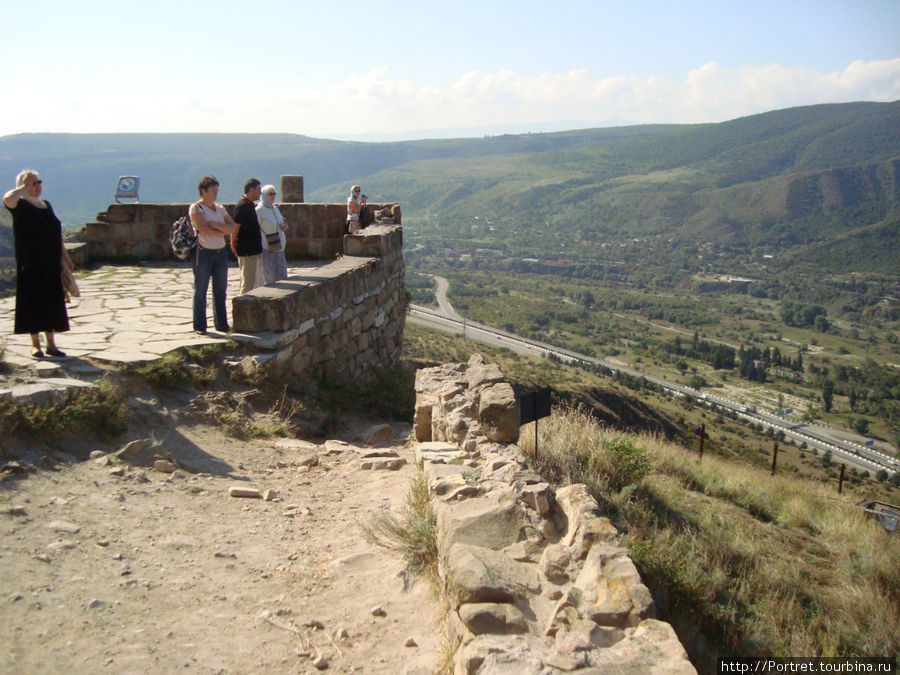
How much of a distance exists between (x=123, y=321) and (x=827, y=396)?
53.4 m

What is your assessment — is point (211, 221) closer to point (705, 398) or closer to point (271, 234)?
point (271, 234)

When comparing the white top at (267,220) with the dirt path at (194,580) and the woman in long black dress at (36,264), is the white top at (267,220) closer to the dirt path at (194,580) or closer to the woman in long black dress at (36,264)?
the woman in long black dress at (36,264)

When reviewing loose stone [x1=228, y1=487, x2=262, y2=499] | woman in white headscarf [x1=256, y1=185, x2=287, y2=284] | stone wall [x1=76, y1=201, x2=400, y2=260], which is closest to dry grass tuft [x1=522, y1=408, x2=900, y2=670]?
loose stone [x1=228, y1=487, x2=262, y2=499]

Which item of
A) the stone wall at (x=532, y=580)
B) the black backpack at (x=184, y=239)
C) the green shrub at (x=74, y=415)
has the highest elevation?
the black backpack at (x=184, y=239)

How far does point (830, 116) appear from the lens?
176375mm

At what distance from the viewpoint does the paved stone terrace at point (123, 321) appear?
5980 mm

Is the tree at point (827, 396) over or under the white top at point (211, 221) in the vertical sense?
under

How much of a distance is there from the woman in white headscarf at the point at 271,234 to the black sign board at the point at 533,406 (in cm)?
402

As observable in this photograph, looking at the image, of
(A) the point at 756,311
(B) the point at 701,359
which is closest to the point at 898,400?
(B) the point at 701,359

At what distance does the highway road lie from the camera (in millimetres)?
37969

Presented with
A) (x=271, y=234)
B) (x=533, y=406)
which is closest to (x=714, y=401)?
(x=271, y=234)

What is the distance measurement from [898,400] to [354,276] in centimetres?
5615

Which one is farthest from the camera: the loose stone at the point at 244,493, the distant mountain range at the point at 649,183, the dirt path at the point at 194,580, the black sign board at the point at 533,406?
the distant mountain range at the point at 649,183

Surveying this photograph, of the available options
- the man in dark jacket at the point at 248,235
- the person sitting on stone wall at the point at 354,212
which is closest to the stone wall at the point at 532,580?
the man in dark jacket at the point at 248,235
